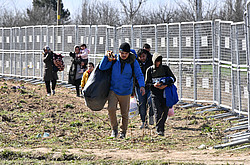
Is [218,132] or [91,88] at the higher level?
[91,88]

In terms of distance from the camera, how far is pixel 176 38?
593 inches

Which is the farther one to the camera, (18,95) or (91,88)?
(18,95)

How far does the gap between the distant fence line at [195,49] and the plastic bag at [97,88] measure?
272 cm

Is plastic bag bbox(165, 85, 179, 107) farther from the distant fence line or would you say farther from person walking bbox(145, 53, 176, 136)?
the distant fence line

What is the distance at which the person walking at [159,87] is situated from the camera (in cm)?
997

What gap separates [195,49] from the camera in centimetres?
1441

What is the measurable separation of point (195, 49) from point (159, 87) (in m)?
4.84

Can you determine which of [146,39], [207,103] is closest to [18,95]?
[146,39]

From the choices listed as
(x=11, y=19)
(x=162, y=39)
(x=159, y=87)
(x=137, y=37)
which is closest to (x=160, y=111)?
(x=159, y=87)

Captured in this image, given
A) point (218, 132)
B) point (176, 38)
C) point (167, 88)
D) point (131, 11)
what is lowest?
point (218, 132)

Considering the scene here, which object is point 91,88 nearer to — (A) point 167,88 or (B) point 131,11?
(A) point 167,88

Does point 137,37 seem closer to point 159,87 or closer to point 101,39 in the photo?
point 101,39

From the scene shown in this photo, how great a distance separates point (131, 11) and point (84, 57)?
2069cm

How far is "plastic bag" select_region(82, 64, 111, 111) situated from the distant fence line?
272 centimetres
